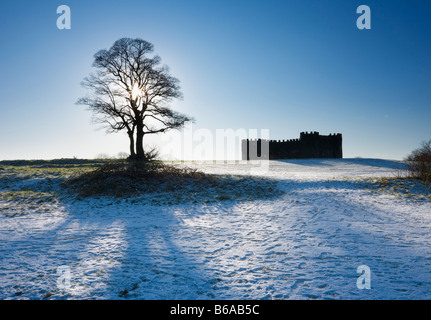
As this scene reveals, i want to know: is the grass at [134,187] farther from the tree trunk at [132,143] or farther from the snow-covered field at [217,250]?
the tree trunk at [132,143]

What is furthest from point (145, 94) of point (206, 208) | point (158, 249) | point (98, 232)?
point (158, 249)

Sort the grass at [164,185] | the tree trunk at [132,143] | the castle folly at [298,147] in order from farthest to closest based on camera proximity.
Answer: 1. the castle folly at [298,147]
2. the tree trunk at [132,143]
3. the grass at [164,185]

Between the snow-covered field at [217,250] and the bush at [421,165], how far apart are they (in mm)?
4784

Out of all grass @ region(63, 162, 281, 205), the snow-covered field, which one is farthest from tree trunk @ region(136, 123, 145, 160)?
the snow-covered field

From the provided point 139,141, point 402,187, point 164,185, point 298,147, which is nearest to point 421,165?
point 402,187

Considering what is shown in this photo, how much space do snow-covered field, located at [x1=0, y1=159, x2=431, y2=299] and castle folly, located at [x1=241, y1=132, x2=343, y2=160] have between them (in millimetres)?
27077

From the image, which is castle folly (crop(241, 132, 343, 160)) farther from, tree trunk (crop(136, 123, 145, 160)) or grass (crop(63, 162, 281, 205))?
grass (crop(63, 162, 281, 205))

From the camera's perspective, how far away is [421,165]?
15930 millimetres

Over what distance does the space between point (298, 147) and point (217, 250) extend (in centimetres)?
3469

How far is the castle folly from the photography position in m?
37.8

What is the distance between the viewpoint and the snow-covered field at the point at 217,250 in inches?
175

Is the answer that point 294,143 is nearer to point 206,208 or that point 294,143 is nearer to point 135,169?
point 135,169

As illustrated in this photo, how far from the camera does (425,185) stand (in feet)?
47.2

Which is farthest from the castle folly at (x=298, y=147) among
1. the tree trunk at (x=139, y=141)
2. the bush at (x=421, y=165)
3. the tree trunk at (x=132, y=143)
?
the bush at (x=421, y=165)
